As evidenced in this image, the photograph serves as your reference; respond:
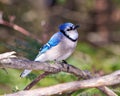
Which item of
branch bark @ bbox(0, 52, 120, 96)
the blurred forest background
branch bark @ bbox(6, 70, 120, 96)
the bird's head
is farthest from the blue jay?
the blurred forest background

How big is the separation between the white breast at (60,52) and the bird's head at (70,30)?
3cm

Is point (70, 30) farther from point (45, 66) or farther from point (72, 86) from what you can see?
point (72, 86)

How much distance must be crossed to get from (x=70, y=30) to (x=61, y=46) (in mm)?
115

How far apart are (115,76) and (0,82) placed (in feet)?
4.71

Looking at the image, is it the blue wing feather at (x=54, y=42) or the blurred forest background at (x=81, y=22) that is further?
the blurred forest background at (x=81, y=22)

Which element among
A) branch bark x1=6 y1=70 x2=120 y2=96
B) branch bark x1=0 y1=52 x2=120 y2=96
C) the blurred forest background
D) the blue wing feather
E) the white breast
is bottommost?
branch bark x1=6 y1=70 x2=120 y2=96

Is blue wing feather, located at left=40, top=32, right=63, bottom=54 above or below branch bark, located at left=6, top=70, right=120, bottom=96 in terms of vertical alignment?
above

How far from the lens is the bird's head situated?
2.92 m

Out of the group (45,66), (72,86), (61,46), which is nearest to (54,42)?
(61,46)

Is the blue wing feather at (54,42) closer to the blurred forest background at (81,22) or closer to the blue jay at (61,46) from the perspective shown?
the blue jay at (61,46)

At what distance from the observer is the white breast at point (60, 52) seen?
2883mm

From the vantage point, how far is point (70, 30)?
9.66 ft

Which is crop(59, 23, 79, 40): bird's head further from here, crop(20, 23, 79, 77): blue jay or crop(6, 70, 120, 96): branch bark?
crop(6, 70, 120, 96): branch bark

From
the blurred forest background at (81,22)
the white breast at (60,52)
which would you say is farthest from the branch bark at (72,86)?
the blurred forest background at (81,22)
